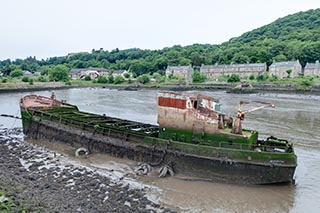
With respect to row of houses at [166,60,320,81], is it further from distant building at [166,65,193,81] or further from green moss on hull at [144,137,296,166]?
green moss on hull at [144,137,296,166]

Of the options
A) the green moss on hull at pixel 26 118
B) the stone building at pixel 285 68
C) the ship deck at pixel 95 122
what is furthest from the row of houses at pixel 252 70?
the green moss on hull at pixel 26 118

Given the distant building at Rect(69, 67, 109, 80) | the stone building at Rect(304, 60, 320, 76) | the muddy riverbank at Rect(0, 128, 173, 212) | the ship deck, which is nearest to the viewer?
the muddy riverbank at Rect(0, 128, 173, 212)

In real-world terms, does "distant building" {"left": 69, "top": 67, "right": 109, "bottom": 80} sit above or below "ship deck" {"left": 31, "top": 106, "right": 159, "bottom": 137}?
below

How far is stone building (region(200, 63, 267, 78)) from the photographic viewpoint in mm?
118594

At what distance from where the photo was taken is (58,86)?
310 feet

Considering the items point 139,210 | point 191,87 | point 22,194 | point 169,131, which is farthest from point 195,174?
point 191,87

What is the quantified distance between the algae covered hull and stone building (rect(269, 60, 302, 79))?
9934 centimetres

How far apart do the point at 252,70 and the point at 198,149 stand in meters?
112

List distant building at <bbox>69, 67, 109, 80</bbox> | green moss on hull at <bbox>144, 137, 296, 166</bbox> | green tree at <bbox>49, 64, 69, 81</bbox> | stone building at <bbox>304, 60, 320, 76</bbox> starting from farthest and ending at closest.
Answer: distant building at <bbox>69, 67, 109, 80</bbox>, green tree at <bbox>49, 64, 69, 81</bbox>, stone building at <bbox>304, 60, 320, 76</bbox>, green moss on hull at <bbox>144, 137, 296, 166</bbox>

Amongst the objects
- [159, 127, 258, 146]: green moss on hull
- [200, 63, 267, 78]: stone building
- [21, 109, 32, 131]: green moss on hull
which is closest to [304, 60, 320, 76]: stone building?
[200, 63, 267, 78]: stone building

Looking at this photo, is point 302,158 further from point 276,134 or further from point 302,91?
point 302,91

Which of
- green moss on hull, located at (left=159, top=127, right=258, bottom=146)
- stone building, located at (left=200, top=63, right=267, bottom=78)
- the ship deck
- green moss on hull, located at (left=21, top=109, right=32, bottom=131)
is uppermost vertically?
stone building, located at (left=200, top=63, right=267, bottom=78)

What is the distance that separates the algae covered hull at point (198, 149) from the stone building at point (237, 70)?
104 meters

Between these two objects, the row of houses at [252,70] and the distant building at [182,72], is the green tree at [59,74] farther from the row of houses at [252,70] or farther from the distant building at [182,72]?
the row of houses at [252,70]
